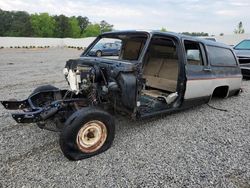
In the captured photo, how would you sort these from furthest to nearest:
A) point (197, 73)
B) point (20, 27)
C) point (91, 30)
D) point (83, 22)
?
1. point (83, 22)
2. point (91, 30)
3. point (20, 27)
4. point (197, 73)

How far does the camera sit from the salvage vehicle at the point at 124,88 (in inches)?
139

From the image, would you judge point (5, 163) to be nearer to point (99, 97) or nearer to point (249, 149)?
point (99, 97)

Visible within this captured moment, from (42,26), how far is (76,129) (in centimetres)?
8187

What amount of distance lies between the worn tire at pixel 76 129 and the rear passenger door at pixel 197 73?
82.7 inches

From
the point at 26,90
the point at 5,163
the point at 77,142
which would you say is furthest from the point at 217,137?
the point at 26,90

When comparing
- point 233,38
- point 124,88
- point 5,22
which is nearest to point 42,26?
point 5,22

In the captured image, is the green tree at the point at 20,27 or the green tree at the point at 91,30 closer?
the green tree at the point at 20,27

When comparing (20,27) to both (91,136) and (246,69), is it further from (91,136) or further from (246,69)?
(91,136)

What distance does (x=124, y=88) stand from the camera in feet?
12.5

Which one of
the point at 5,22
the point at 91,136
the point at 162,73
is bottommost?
the point at 91,136

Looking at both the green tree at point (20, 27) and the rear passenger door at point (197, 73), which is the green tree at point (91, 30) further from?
the rear passenger door at point (197, 73)

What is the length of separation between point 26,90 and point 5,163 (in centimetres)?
437

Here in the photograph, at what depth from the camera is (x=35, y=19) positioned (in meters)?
79.2

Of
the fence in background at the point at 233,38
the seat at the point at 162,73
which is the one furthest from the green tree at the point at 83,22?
the seat at the point at 162,73
